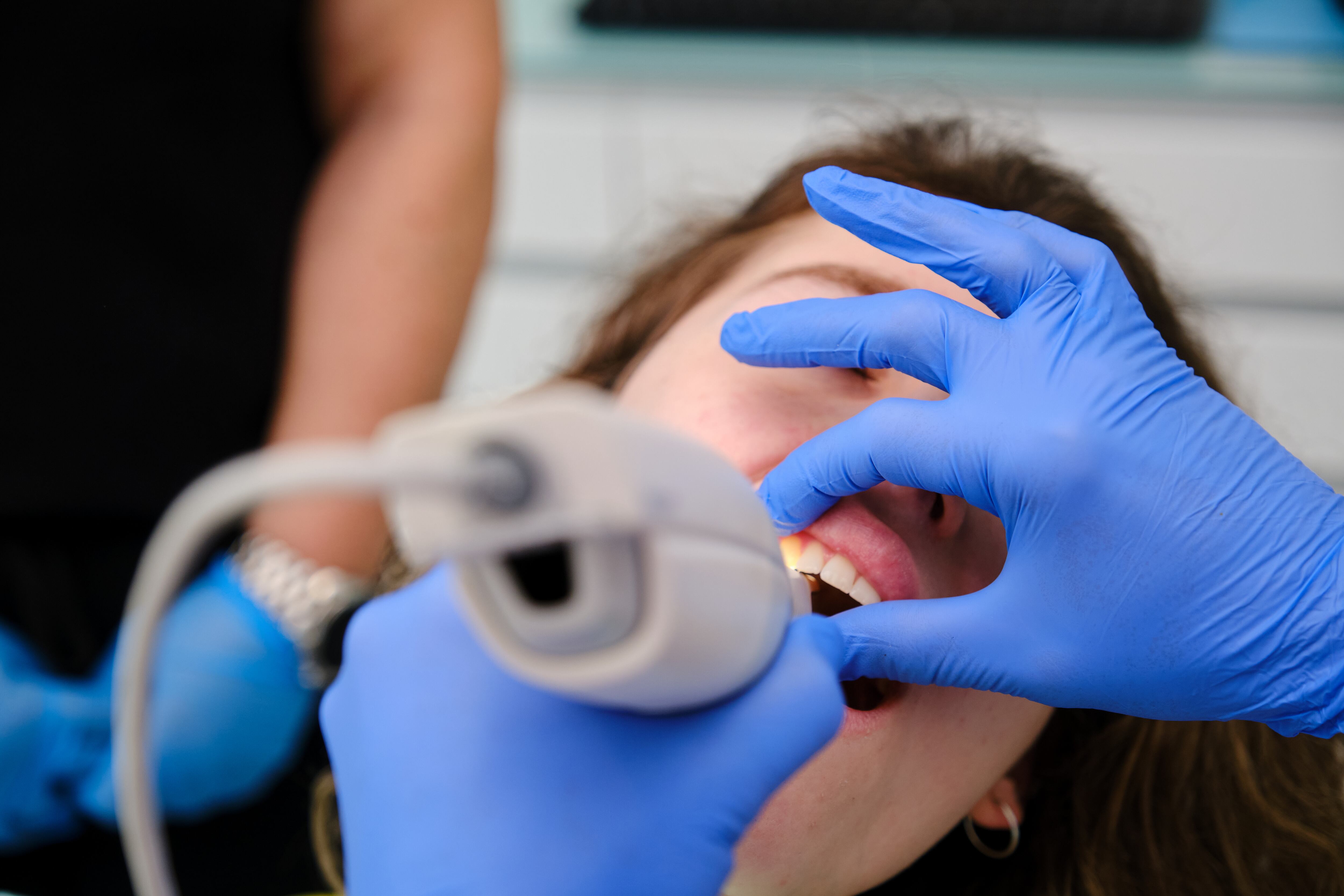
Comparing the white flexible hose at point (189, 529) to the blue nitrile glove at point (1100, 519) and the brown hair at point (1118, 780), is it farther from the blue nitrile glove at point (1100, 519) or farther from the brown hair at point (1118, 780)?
the brown hair at point (1118, 780)

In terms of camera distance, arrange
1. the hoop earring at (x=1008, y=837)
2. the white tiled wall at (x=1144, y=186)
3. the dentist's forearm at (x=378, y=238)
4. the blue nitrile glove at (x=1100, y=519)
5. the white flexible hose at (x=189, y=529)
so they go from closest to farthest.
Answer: the white flexible hose at (x=189, y=529) < the blue nitrile glove at (x=1100, y=519) < the hoop earring at (x=1008, y=837) < the dentist's forearm at (x=378, y=238) < the white tiled wall at (x=1144, y=186)

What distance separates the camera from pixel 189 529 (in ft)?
1.05

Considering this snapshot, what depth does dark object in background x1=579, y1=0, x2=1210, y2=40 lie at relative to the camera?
2.02m

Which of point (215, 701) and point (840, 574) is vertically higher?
point (840, 574)

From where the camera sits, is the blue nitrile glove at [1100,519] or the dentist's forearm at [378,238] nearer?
the blue nitrile glove at [1100,519]

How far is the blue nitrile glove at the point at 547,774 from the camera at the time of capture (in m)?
0.48

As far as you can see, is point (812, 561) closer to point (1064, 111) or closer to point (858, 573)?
point (858, 573)

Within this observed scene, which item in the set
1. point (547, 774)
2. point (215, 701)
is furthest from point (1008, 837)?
point (215, 701)

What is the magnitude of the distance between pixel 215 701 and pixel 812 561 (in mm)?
718

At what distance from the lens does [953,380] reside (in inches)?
28.3

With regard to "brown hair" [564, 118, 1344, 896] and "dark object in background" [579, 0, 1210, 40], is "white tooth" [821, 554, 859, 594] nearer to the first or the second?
"brown hair" [564, 118, 1344, 896]

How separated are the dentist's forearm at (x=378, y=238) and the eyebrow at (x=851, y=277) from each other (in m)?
0.50

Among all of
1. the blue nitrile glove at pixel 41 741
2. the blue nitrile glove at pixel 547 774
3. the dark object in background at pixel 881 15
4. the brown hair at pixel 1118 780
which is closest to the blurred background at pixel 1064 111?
the dark object in background at pixel 881 15

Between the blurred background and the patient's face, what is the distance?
1.01 meters
